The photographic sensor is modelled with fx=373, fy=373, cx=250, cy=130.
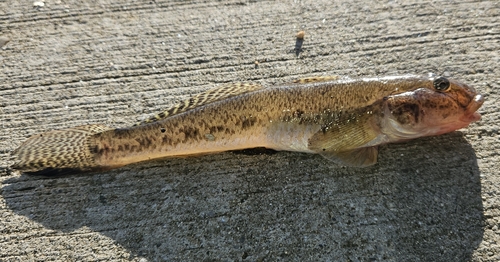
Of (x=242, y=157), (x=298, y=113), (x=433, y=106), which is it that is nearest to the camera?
(x=433, y=106)

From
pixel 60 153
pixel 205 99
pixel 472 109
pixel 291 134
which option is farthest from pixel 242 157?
pixel 472 109

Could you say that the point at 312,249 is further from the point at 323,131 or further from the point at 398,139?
the point at 398,139

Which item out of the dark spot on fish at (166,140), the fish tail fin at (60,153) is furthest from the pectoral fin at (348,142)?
the fish tail fin at (60,153)

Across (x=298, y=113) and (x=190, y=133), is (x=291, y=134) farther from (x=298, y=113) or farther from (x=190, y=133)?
(x=190, y=133)

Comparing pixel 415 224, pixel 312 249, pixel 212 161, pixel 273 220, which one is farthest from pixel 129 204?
pixel 415 224

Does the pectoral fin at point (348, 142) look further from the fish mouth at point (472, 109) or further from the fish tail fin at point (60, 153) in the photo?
the fish tail fin at point (60, 153)

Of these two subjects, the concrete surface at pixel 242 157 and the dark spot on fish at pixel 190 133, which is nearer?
the concrete surface at pixel 242 157
